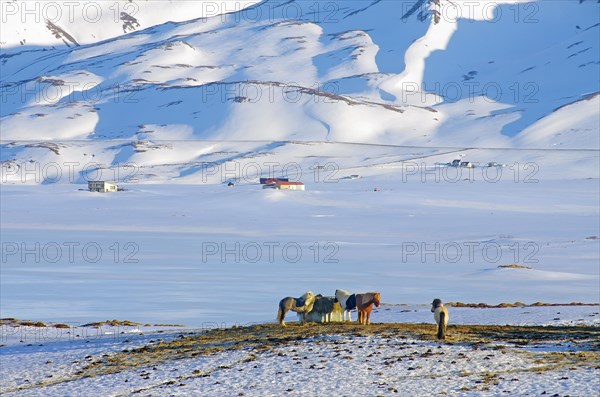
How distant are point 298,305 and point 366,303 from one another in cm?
215

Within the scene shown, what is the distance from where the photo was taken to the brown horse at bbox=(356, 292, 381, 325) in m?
32.0

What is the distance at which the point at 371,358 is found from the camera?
2847 centimetres

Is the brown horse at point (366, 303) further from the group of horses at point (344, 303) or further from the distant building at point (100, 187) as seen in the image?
the distant building at point (100, 187)

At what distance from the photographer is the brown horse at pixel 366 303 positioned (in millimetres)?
31984

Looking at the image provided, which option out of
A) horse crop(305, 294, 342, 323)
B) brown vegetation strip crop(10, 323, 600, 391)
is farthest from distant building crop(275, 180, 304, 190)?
brown vegetation strip crop(10, 323, 600, 391)

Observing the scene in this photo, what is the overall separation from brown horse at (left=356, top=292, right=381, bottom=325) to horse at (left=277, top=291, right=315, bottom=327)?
1523 mm

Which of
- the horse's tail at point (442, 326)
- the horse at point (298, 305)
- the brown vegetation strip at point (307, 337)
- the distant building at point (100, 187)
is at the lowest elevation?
the brown vegetation strip at point (307, 337)

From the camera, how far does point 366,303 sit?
3256 cm

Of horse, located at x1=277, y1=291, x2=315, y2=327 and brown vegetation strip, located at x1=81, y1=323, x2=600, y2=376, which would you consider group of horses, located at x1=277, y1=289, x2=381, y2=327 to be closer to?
horse, located at x1=277, y1=291, x2=315, y2=327

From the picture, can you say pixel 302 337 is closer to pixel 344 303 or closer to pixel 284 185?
pixel 344 303

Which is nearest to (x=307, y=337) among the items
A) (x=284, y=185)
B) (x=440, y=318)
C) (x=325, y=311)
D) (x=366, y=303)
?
(x=366, y=303)

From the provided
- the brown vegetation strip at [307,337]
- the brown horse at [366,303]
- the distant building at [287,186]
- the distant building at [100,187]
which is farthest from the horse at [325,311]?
the distant building at [100,187]

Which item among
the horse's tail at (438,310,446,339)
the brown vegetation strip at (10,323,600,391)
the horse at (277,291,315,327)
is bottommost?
the brown vegetation strip at (10,323,600,391)

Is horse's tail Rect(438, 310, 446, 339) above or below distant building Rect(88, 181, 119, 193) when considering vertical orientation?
below
